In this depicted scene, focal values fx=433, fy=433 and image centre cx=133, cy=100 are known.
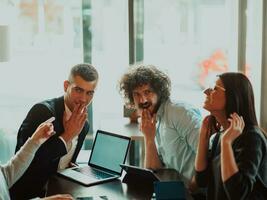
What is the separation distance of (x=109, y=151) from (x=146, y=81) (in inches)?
17.2

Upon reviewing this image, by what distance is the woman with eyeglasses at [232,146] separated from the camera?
5.56ft

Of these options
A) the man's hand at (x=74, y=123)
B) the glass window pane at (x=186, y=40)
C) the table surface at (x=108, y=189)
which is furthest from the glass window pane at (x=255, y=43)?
the man's hand at (x=74, y=123)

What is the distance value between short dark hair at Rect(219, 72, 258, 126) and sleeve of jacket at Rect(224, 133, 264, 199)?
0.10 meters

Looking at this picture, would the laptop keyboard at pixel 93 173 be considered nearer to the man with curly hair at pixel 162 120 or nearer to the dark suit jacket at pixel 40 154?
the dark suit jacket at pixel 40 154

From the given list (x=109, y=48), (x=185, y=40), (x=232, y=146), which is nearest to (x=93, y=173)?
(x=232, y=146)

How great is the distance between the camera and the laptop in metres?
2.21

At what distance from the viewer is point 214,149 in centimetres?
204

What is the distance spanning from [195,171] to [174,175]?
12 centimetres

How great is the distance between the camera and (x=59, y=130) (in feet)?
7.80

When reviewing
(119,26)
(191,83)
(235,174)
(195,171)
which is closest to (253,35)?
(191,83)

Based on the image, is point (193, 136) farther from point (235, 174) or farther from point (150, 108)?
point (235, 174)

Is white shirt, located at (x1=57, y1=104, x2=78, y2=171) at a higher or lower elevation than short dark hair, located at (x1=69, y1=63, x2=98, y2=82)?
lower

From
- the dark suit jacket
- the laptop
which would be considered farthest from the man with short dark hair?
the laptop

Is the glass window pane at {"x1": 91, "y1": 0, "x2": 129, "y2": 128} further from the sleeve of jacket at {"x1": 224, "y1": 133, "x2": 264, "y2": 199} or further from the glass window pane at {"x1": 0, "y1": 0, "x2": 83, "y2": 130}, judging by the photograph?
the sleeve of jacket at {"x1": 224, "y1": 133, "x2": 264, "y2": 199}
